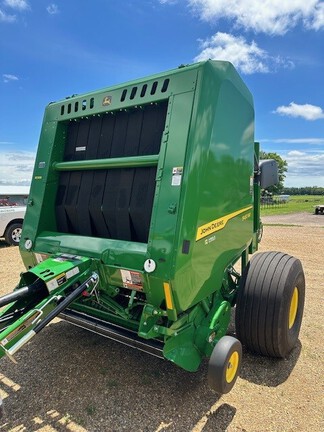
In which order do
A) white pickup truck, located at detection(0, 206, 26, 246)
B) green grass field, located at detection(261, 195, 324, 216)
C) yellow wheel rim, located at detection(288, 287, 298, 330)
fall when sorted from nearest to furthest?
yellow wheel rim, located at detection(288, 287, 298, 330)
white pickup truck, located at detection(0, 206, 26, 246)
green grass field, located at detection(261, 195, 324, 216)

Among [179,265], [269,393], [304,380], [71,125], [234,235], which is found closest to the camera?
[179,265]

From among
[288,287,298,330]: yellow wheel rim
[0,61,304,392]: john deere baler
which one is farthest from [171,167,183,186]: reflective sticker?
[288,287,298,330]: yellow wheel rim

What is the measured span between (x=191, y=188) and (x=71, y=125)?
1.81 m

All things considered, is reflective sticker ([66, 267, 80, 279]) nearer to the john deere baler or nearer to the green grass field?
the john deere baler

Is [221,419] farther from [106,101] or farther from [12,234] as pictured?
[12,234]

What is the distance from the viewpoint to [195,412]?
107 inches

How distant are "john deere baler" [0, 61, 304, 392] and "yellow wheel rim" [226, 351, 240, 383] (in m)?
0.02

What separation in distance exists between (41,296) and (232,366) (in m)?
1.63

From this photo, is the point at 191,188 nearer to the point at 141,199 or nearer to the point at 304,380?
the point at 141,199

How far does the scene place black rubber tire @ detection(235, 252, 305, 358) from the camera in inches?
130

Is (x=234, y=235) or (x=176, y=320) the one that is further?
(x=234, y=235)

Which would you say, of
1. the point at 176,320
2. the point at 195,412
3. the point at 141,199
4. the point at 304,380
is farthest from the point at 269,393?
the point at 141,199

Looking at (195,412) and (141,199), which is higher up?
(141,199)

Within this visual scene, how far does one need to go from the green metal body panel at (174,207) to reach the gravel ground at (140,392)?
16.2 inches
